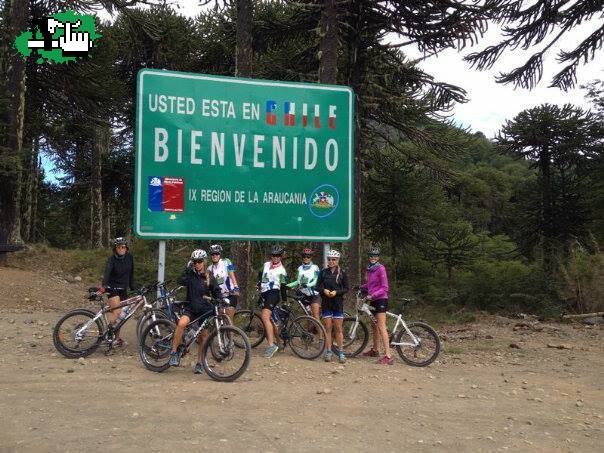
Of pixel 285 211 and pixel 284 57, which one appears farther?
pixel 284 57

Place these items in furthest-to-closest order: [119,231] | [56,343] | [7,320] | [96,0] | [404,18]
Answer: [119,231]
[96,0]
[404,18]
[7,320]
[56,343]

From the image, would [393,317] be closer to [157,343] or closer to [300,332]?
[300,332]

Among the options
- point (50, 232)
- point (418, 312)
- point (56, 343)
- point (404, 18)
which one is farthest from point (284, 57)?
point (50, 232)

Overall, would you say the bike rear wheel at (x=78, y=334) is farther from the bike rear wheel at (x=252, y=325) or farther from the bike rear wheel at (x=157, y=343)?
the bike rear wheel at (x=252, y=325)

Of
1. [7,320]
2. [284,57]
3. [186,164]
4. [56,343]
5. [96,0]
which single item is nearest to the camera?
[56,343]

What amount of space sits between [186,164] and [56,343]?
3302 millimetres

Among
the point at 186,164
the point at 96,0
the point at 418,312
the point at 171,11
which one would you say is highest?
the point at 171,11

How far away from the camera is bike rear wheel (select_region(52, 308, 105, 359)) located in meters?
7.62

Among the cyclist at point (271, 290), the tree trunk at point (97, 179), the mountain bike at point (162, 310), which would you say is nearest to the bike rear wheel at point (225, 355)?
the mountain bike at point (162, 310)

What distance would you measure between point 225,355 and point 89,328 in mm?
2135

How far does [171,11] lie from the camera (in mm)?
19906

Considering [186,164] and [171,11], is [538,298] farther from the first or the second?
[171,11]

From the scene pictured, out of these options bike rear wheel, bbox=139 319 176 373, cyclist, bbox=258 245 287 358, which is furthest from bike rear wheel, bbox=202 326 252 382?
cyclist, bbox=258 245 287 358

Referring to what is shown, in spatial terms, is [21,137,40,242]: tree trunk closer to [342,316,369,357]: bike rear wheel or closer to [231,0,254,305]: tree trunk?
[231,0,254,305]: tree trunk
